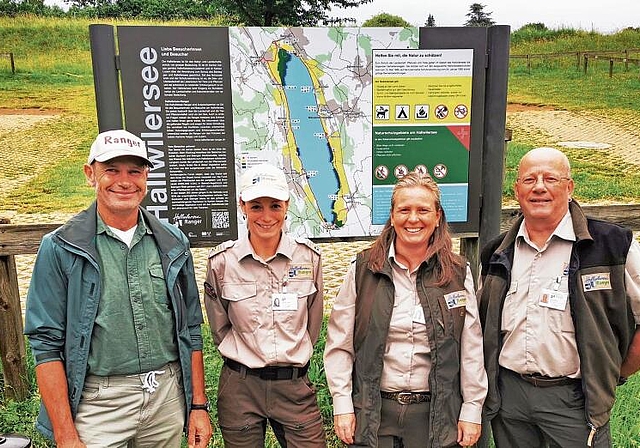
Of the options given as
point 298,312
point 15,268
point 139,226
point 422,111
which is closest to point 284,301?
point 298,312

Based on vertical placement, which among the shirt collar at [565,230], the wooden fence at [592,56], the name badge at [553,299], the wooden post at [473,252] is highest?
the wooden fence at [592,56]

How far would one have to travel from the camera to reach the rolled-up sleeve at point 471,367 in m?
2.65

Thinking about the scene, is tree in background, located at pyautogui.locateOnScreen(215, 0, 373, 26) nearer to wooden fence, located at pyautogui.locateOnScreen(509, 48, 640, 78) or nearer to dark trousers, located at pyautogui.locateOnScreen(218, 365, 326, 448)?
wooden fence, located at pyautogui.locateOnScreen(509, 48, 640, 78)

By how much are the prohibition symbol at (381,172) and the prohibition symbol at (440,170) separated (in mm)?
312

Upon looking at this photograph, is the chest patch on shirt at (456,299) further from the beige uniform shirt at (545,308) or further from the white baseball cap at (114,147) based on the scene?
the white baseball cap at (114,147)

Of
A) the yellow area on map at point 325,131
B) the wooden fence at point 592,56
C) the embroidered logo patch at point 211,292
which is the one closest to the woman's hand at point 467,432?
the embroidered logo patch at point 211,292

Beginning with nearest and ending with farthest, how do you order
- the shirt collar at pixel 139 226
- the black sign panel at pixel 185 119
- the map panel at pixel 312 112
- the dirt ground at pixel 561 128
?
1. the shirt collar at pixel 139 226
2. the black sign panel at pixel 185 119
3. the map panel at pixel 312 112
4. the dirt ground at pixel 561 128

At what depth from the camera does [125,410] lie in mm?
2455

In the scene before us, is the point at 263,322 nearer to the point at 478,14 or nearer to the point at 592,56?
the point at 592,56

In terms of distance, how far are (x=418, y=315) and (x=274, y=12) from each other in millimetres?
22825

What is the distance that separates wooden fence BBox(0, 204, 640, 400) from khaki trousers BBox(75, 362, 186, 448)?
5.51 feet

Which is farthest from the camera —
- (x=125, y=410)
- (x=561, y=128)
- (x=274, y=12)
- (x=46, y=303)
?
(x=274, y=12)

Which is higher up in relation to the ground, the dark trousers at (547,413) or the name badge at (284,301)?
the name badge at (284,301)

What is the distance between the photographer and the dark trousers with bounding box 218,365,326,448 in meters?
2.72
